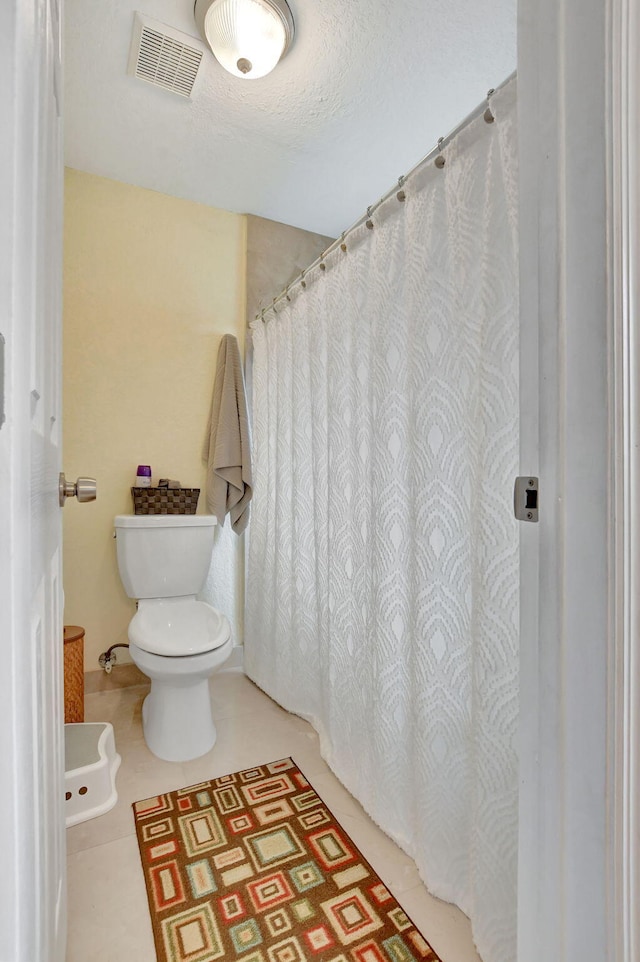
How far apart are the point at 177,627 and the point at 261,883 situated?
86 centimetres

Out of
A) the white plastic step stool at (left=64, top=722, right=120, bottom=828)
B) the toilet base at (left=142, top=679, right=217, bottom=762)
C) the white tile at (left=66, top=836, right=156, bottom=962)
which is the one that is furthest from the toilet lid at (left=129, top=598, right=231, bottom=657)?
the white tile at (left=66, top=836, right=156, bottom=962)

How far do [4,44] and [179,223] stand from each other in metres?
2.16

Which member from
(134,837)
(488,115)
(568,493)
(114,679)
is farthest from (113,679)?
(488,115)

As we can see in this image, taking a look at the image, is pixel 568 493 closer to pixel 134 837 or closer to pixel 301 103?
pixel 134 837

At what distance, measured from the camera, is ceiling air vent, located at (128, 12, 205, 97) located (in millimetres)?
1350

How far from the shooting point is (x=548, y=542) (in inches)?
18.4

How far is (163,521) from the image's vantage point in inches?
75.0

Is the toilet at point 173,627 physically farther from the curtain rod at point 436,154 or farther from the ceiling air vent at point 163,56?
the ceiling air vent at point 163,56

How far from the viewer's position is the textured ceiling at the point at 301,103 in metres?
1.31

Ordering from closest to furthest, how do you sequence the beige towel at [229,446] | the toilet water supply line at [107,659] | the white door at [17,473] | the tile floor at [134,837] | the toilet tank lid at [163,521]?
1. the white door at [17,473]
2. the tile floor at [134,837]
3. the toilet tank lid at [163,521]
4. the toilet water supply line at [107,659]
5. the beige towel at [229,446]

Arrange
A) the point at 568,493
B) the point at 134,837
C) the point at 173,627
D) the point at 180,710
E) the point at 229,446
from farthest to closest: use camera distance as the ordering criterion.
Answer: the point at 229,446 < the point at 173,627 < the point at 180,710 < the point at 134,837 < the point at 568,493

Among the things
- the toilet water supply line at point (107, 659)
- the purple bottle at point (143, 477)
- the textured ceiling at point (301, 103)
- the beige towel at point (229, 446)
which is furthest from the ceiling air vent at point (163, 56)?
the toilet water supply line at point (107, 659)

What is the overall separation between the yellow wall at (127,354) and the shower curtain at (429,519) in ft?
2.60

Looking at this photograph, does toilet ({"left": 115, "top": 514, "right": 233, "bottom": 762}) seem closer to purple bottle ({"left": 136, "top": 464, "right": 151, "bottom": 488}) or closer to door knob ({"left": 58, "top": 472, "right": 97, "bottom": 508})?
purple bottle ({"left": 136, "top": 464, "right": 151, "bottom": 488})
